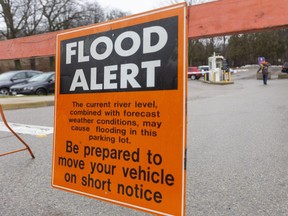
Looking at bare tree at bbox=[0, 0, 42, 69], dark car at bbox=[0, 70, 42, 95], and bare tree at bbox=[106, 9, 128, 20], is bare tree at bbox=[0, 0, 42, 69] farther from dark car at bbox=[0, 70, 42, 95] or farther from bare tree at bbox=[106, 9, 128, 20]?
bare tree at bbox=[106, 9, 128, 20]

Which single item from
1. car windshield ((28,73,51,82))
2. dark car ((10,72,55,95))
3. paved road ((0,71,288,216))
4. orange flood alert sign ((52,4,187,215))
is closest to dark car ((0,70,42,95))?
dark car ((10,72,55,95))

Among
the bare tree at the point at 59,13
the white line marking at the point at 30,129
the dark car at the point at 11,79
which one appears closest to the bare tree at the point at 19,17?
the bare tree at the point at 59,13

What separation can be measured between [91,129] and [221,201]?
1435 mm

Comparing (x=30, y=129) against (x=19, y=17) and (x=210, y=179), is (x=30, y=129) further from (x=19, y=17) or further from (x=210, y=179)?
(x=19, y=17)

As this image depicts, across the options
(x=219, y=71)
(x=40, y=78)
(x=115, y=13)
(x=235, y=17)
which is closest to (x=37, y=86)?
(x=40, y=78)

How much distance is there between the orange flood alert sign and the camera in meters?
1.79

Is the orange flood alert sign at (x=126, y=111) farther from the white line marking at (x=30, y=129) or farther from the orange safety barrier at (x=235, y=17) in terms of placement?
the white line marking at (x=30, y=129)

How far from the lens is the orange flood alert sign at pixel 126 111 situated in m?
1.79

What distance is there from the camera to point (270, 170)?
3625mm

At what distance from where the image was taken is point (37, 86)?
14.4m

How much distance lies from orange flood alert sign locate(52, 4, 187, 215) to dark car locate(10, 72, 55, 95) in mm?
12777

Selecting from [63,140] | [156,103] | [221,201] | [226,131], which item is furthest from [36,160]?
[226,131]

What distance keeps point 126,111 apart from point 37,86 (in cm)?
1339

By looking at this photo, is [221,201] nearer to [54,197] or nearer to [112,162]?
[112,162]
